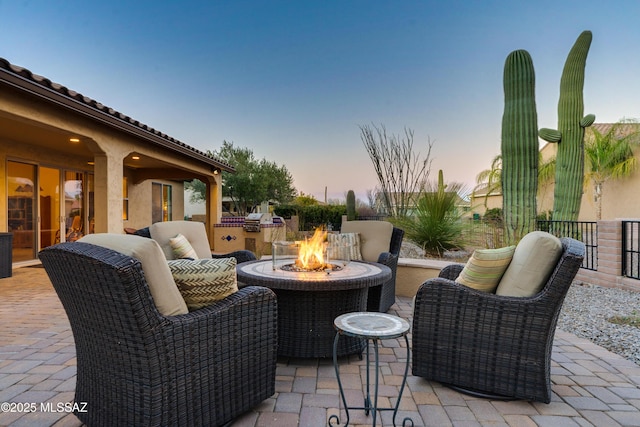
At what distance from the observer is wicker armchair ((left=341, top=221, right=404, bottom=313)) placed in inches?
121

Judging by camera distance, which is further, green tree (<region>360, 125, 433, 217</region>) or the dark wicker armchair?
green tree (<region>360, 125, 433, 217</region>)

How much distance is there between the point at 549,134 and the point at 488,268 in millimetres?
→ 6354

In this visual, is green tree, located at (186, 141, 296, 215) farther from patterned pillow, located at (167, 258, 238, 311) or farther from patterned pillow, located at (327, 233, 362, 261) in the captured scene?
patterned pillow, located at (167, 258, 238, 311)

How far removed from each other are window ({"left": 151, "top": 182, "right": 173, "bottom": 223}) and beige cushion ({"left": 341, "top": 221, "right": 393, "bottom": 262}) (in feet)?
28.5

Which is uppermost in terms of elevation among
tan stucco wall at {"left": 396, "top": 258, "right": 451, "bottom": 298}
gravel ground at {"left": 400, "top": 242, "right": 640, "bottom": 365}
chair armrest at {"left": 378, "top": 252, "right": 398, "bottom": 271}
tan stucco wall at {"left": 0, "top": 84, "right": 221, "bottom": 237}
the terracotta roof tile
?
the terracotta roof tile

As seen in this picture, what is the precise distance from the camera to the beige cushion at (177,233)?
9.68 feet

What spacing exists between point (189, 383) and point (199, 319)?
272 mm

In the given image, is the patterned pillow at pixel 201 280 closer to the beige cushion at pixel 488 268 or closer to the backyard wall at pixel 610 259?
the beige cushion at pixel 488 268

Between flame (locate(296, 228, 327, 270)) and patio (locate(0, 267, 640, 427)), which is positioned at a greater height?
flame (locate(296, 228, 327, 270))

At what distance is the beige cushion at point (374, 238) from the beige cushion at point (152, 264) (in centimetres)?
257

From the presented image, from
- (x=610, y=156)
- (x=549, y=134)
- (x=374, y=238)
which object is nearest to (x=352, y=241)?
(x=374, y=238)

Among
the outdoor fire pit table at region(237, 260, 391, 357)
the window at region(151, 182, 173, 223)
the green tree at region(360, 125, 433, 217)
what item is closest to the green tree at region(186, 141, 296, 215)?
the window at region(151, 182, 173, 223)

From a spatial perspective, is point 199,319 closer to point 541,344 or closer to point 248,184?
point 541,344

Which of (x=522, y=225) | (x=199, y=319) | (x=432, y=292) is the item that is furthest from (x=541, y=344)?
(x=522, y=225)
